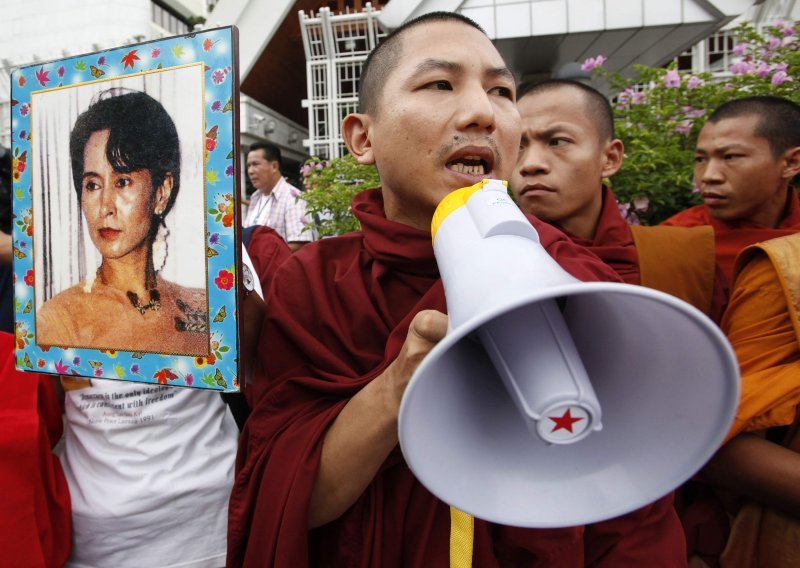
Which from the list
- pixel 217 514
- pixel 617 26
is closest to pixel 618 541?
pixel 217 514

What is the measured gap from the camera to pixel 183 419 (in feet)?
5.51

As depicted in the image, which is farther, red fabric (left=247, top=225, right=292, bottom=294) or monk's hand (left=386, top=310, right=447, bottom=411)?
red fabric (left=247, top=225, right=292, bottom=294)

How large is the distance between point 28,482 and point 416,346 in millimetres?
1356

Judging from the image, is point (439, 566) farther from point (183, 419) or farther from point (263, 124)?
point (263, 124)

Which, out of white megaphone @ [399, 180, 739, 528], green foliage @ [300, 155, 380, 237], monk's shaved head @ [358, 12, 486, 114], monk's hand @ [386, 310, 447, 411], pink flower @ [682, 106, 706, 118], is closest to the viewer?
white megaphone @ [399, 180, 739, 528]

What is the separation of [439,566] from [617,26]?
4740mm

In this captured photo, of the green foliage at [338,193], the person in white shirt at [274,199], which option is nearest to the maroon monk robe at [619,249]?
the green foliage at [338,193]

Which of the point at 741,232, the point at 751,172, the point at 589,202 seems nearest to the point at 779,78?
the point at 751,172

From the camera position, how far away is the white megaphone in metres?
0.70

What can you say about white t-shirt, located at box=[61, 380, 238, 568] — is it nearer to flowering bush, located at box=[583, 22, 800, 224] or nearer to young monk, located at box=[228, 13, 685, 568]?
young monk, located at box=[228, 13, 685, 568]

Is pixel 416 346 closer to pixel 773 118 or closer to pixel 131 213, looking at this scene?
pixel 131 213

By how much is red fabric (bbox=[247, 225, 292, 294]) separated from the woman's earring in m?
0.76

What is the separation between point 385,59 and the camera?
1331 millimetres

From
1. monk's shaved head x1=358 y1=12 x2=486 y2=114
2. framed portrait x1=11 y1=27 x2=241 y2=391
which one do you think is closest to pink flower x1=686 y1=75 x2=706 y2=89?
monk's shaved head x1=358 y1=12 x2=486 y2=114
